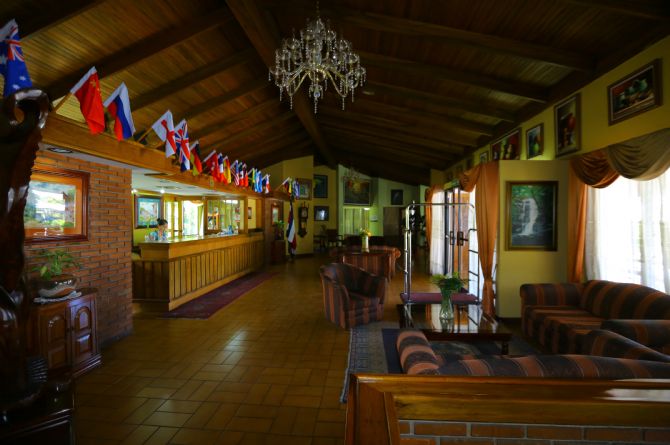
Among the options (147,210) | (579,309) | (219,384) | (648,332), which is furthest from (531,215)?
(147,210)

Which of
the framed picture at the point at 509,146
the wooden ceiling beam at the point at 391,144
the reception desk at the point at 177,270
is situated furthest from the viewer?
the wooden ceiling beam at the point at 391,144

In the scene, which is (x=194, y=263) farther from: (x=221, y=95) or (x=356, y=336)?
(x=356, y=336)

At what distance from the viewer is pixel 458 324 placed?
11.5 feet

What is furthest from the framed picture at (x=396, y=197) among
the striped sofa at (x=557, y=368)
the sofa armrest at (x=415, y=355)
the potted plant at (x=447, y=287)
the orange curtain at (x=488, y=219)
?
the striped sofa at (x=557, y=368)

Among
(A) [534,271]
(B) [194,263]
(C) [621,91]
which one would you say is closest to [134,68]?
(B) [194,263]

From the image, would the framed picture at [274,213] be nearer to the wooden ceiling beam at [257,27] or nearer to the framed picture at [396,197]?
the framed picture at [396,197]

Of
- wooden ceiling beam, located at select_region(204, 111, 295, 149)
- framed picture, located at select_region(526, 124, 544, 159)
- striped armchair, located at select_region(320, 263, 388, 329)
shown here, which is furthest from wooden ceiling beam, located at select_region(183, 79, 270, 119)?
framed picture, located at select_region(526, 124, 544, 159)

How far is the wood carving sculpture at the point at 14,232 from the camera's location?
4.86 feet

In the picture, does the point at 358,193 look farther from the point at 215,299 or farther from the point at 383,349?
the point at 383,349

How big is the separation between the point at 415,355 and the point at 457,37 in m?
3.35

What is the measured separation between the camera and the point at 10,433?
4.59ft

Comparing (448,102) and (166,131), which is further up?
(448,102)

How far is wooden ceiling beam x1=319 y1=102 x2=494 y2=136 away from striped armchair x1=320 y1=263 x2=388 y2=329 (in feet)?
10.5

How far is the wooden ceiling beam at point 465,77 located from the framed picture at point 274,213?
23.2ft
